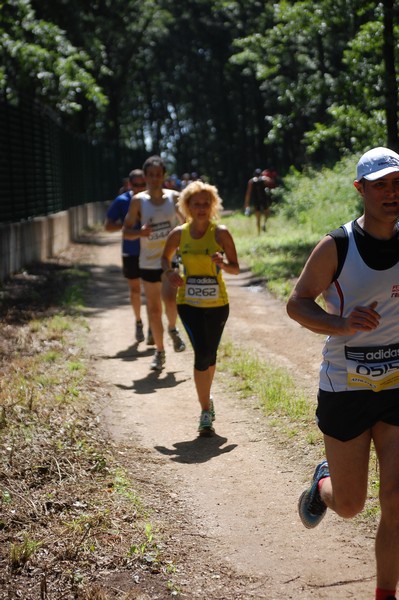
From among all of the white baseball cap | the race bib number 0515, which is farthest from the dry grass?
the white baseball cap

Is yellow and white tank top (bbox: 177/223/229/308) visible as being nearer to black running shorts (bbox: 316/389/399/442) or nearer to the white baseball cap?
black running shorts (bbox: 316/389/399/442)

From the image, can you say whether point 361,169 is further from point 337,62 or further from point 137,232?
point 337,62

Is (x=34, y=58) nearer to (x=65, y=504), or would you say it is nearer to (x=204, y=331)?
(x=204, y=331)

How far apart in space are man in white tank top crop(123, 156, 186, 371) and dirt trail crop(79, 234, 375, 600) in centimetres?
45

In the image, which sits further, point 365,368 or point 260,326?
point 260,326

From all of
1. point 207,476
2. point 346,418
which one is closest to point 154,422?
point 207,476

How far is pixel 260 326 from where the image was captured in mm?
12953

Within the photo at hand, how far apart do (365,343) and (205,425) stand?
140 inches

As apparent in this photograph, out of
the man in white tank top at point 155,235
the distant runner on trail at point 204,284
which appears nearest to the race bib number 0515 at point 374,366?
the distant runner on trail at point 204,284

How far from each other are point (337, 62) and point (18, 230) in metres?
16.9

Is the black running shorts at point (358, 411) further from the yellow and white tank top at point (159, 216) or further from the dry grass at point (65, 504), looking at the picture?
the yellow and white tank top at point (159, 216)

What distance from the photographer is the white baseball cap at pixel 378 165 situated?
162 inches

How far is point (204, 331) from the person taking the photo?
7633mm

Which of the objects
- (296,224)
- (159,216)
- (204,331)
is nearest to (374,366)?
(204,331)
